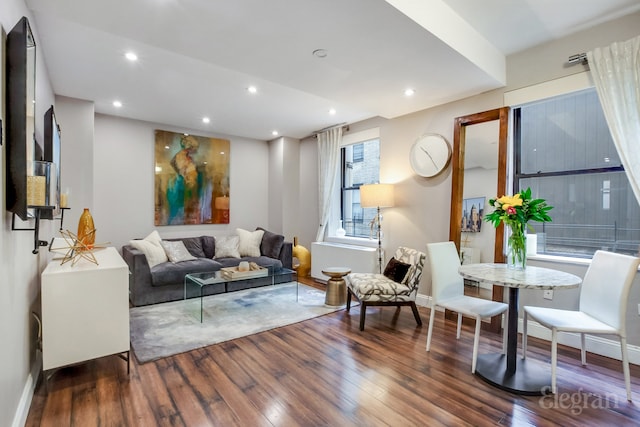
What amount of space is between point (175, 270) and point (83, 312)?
1.96m

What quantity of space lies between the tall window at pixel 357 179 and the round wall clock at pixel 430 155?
107 cm

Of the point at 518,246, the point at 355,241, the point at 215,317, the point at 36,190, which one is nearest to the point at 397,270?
the point at 518,246

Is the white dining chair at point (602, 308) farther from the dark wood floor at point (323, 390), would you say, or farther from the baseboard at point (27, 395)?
the baseboard at point (27, 395)

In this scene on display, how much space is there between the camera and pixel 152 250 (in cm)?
422

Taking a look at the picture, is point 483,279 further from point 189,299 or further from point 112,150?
point 112,150

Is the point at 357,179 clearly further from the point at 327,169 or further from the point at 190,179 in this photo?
the point at 190,179

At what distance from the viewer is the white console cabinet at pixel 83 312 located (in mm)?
2018

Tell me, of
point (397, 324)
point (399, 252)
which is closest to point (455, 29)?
point (399, 252)

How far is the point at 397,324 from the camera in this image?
3324mm

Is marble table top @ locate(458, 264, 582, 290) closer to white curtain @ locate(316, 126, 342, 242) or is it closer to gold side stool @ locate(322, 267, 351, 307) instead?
gold side stool @ locate(322, 267, 351, 307)

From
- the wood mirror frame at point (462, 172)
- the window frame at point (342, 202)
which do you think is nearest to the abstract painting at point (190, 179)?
the window frame at point (342, 202)

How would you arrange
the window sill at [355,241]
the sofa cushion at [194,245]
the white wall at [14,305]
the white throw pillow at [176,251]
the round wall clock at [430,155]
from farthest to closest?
the sofa cushion at [194,245] → the window sill at [355,241] → the white throw pillow at [176,251] → the round wall clock at [430,155] → the white wall at [14,305]

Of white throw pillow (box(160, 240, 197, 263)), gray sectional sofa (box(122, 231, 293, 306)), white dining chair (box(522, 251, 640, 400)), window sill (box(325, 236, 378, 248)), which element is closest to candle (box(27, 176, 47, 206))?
gray sectional sofa (box(122, 231, 293, 306))

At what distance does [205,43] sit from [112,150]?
319 centimetres
